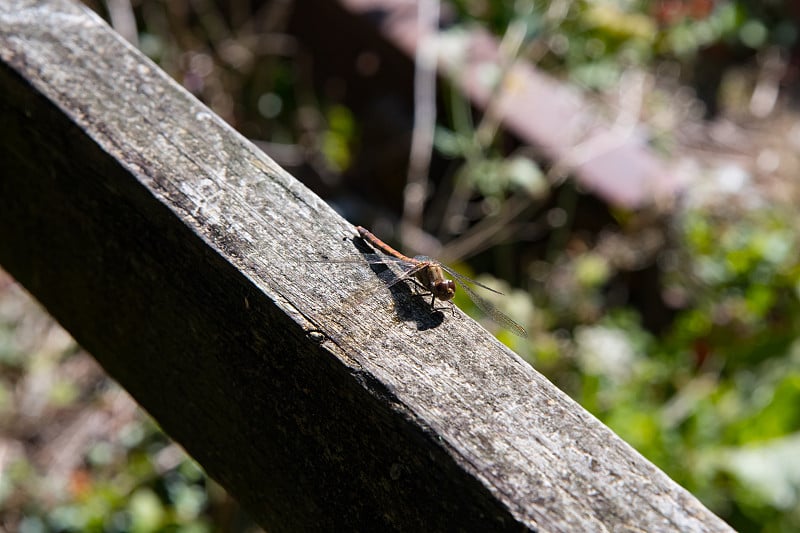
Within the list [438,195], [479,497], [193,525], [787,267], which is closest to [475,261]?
[438,195]

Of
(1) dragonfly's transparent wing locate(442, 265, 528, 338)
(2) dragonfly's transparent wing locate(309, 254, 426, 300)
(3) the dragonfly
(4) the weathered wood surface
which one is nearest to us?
(4) the weathered wood surface

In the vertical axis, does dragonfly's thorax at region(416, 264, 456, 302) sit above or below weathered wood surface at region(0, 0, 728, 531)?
above

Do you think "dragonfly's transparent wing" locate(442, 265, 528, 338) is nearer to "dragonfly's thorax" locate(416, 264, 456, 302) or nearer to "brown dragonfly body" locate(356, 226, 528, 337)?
Result: "brown dragonfly body" locate(356, 226, 528, 337)

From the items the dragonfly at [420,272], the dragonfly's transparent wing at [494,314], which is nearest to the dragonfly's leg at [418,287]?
the dragonfly at [420,272]

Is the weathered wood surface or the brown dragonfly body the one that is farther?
the brown dragonfly body

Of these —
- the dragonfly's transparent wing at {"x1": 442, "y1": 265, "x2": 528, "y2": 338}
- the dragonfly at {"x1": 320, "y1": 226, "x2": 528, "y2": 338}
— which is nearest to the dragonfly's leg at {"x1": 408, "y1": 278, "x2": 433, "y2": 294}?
the dragonfly at {"x1": 320, "y1": 226, "x2": 528, "y2": 338}

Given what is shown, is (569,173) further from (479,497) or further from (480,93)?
(479,497)

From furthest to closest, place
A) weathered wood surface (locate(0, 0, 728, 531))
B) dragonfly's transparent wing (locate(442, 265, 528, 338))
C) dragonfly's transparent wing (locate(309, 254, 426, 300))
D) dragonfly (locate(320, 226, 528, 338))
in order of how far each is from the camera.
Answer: dragonfly's transparent wing (locate(442, 265, 528, 338)) → dragonfly (locate(320, 226, 528, 338)) → dragonfly's transparent wing (locate(309, 254, 426, 300)) → weathered wood surface (locate(0, 0, 728, 531))

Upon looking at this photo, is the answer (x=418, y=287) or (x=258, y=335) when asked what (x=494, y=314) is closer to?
(x=418, y=287)
